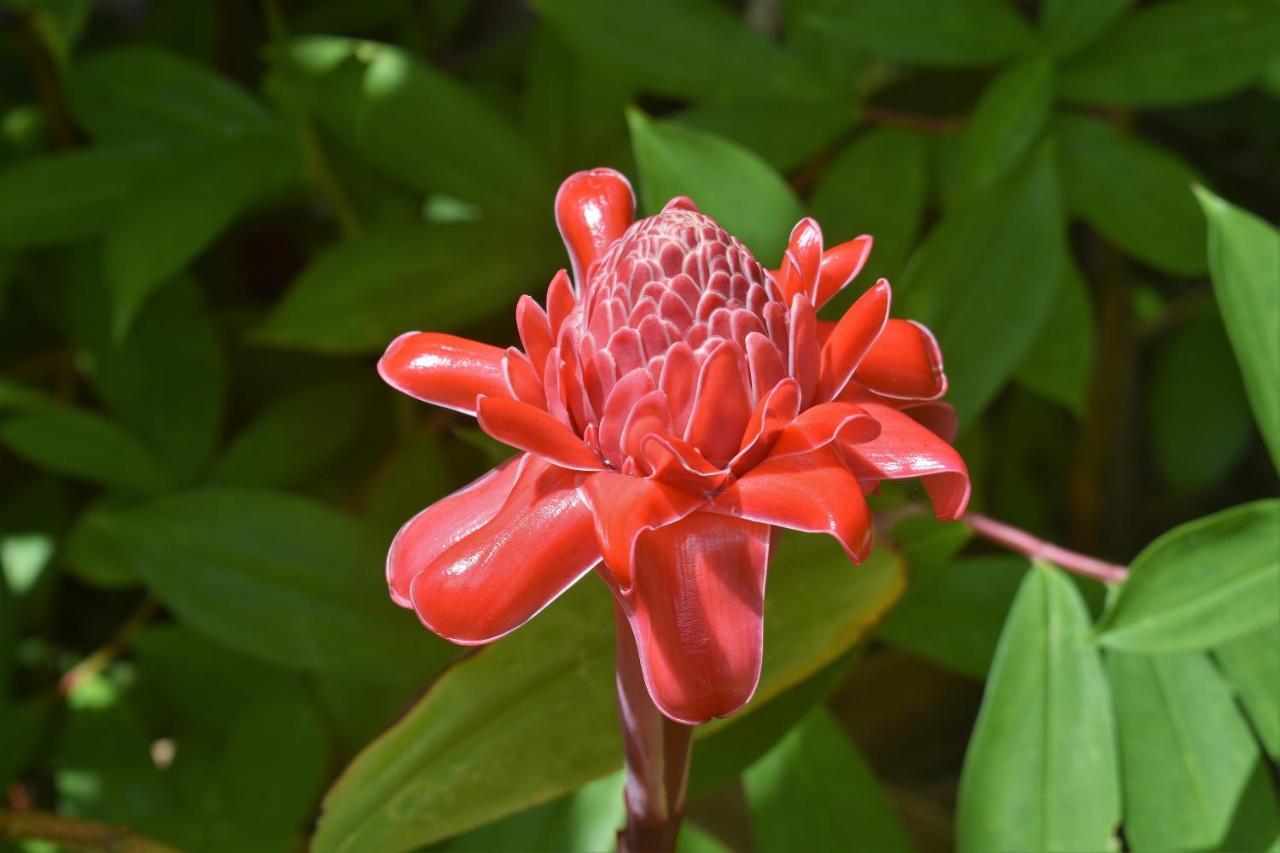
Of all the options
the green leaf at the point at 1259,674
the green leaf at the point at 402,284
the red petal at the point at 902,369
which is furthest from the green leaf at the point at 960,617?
the green leaf at the point at 402,284

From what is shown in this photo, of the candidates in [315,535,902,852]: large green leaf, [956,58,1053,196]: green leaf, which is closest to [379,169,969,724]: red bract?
[315,535,902,852]: large green leaf

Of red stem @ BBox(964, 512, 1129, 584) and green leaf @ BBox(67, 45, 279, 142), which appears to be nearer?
red stem @ BBox(964, 512, 1129, 584)

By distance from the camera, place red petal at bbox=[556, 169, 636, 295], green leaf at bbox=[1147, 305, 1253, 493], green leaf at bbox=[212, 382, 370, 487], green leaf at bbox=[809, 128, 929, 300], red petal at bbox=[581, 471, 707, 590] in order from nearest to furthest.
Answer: red petal at bbox=[581, 471, 707, 590], red petal at bbox=[556, 169, 636, 295], green leaf at bbox=[809, 128, 929, 300], green leaf at bbox=[212, 382, 370, 487], green leaf at bbox=[1147, 305, 1253, 493]

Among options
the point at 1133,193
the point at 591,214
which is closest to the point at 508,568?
the point at 591,214

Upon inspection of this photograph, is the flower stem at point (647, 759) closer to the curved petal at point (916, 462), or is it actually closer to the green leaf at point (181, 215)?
the curved petal at point (916, 462)

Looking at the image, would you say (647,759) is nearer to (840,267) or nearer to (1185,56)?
(840,267)

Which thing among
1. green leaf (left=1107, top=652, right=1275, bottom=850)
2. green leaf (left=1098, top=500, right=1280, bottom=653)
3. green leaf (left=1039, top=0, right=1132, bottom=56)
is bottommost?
green leaf (left=1107, top=652, right=1275, bottom=850)

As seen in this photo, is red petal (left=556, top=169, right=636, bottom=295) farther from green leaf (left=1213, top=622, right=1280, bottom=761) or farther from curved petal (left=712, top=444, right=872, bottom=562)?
green leaf (left=1213, top=622, right=1280, bottom=761)

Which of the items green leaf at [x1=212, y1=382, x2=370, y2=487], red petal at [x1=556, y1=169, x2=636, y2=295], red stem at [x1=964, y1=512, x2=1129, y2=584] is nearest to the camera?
red petal at [x1=556, y1=169, x2=636, y2=295]
